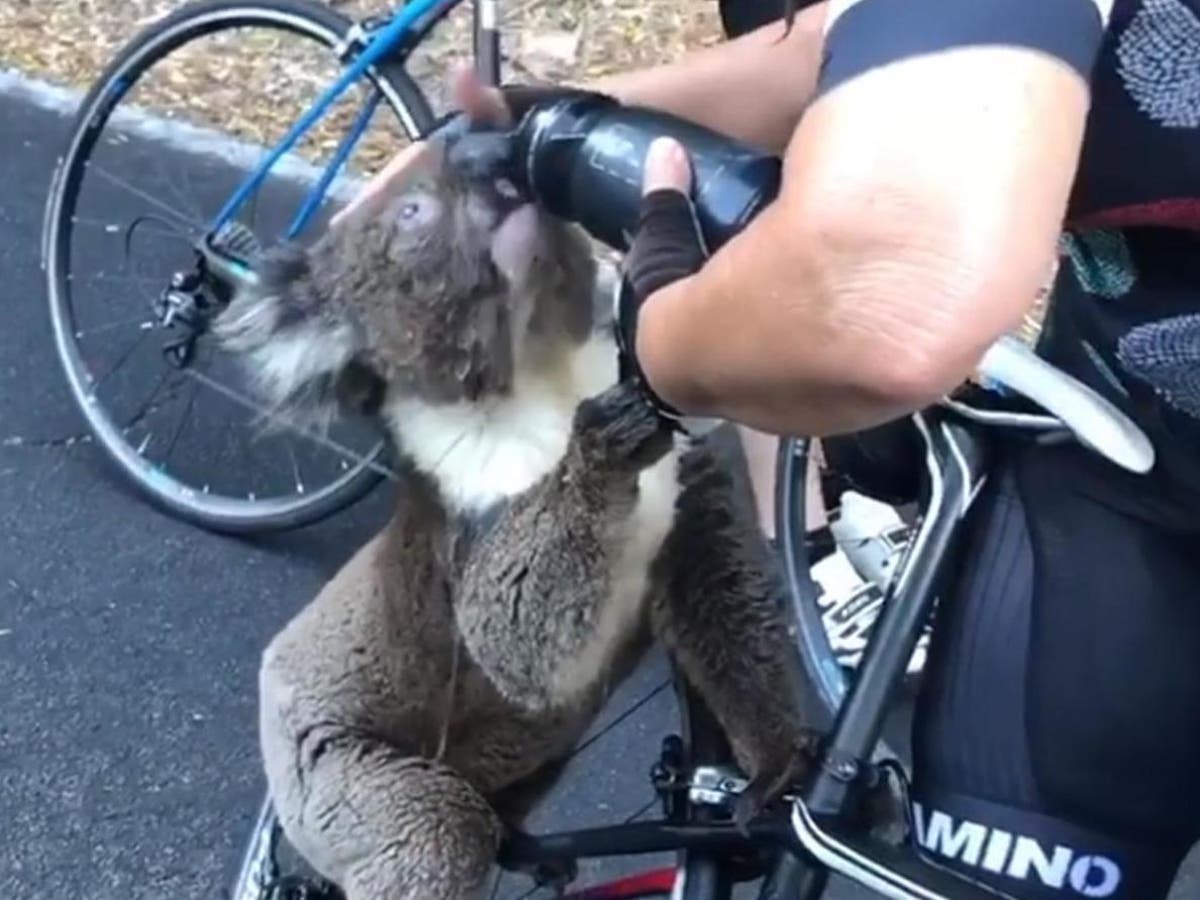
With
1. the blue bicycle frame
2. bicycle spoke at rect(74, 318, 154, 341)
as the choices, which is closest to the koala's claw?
the blue bicycle frame

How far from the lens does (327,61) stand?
16.6ft

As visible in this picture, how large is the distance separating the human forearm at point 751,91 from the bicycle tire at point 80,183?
185cm

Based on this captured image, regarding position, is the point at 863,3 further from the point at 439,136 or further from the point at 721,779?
the point at 721,779

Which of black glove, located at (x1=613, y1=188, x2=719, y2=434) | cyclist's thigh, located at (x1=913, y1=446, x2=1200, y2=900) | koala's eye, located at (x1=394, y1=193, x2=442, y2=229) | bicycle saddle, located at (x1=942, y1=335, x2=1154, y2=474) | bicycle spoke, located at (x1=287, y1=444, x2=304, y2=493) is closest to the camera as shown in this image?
black glove, located at (x1=613, y1=188, x2=719, y2=434)

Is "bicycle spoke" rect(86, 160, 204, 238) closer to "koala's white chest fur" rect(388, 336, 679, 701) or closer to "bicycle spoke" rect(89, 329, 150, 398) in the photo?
"bicycle spoke" rect(89, 329, 150, 398)

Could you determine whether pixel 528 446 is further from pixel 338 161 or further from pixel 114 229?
pixel 114 229

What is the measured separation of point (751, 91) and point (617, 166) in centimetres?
32

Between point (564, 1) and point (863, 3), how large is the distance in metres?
4.80

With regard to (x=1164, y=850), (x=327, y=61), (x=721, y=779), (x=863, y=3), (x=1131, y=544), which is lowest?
(x=327, y=61)

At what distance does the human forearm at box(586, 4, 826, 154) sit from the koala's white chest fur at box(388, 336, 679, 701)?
410 millimetres

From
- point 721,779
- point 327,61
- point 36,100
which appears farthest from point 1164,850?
point 36,100

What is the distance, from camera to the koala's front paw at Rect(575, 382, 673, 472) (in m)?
1.78

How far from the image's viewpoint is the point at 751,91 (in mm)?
1917

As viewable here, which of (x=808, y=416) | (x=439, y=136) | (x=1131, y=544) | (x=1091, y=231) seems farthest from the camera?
(x=439, y=136)
